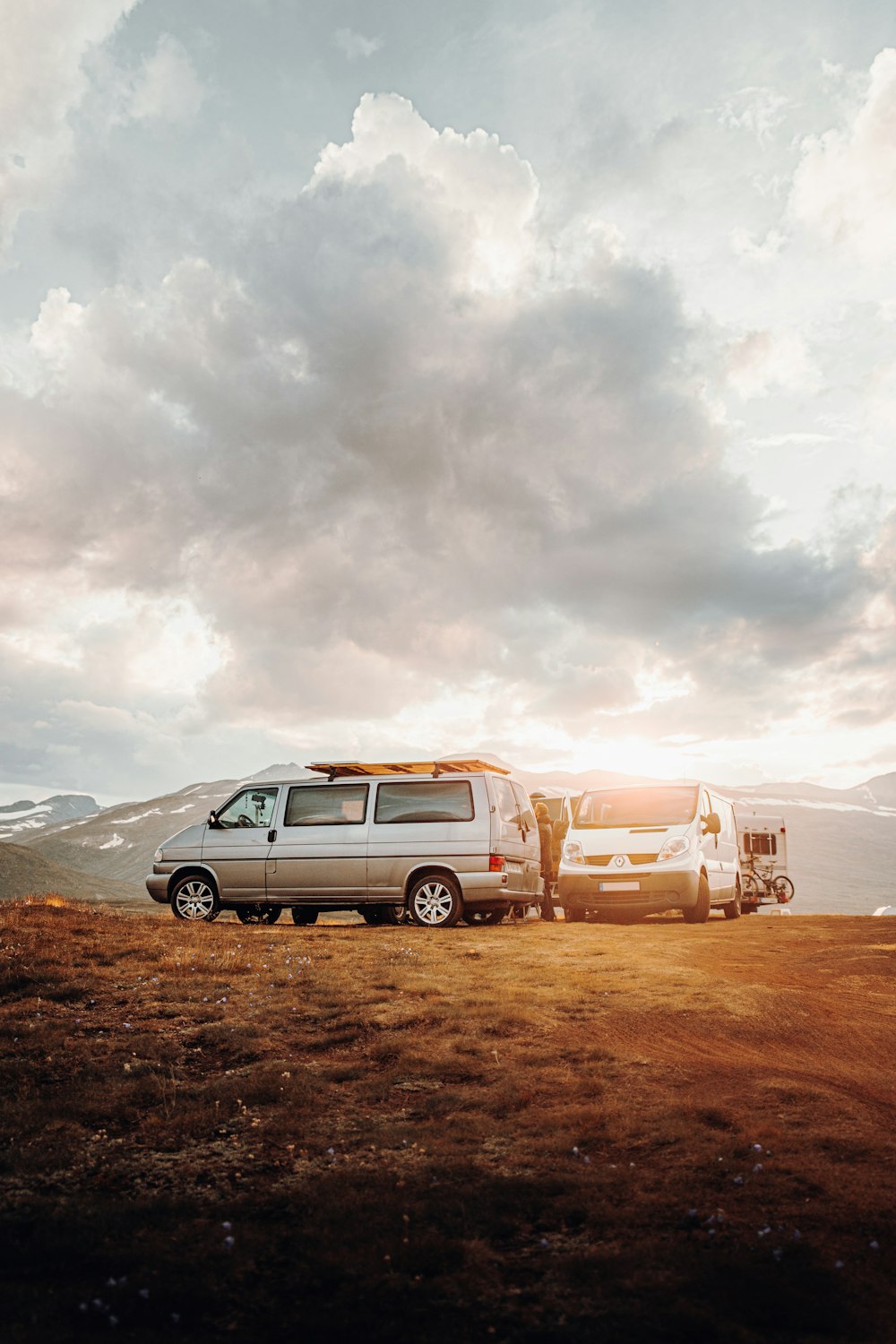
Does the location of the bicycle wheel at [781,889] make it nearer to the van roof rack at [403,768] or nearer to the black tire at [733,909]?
the black tire at [733,909]

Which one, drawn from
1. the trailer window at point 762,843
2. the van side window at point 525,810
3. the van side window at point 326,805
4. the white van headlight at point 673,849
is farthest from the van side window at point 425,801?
the trailer window at point 762,843

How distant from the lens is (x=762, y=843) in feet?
98.4

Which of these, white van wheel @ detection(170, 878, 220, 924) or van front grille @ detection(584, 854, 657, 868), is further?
van front grille @ detection(584, 854, 657, 868)

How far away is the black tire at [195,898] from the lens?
1516cm

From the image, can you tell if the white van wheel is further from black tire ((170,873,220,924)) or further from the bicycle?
the bicycle

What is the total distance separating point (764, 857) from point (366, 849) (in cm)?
1961

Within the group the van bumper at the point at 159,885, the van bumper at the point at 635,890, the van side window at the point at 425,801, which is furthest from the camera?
the van bumper at the point at 635,890

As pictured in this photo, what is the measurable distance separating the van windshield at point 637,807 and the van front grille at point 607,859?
1.72ft

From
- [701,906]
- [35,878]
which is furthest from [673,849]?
[35,878]

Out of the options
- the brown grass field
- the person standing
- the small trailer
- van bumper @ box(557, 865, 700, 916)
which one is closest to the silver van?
van bumper @ box(557, 865, 700, 916)

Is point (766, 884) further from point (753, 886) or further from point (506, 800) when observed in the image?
point (506, 800)

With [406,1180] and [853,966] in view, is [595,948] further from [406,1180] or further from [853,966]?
[406,1180]

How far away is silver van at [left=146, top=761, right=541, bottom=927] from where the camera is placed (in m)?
14.1

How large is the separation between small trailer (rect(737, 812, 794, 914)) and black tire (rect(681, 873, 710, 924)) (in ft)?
40.7
